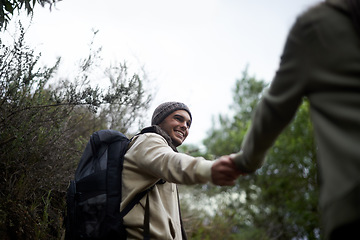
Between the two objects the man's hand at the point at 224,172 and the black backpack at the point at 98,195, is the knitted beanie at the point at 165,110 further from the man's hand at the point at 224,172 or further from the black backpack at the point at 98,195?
the man's hand at the point at 224,172

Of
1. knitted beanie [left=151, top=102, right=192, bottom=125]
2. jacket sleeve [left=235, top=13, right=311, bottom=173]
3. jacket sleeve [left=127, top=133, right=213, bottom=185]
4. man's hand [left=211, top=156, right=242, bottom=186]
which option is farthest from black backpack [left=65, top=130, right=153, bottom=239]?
jacket sleeve [left=235, top=13, right=311, bottom=173]

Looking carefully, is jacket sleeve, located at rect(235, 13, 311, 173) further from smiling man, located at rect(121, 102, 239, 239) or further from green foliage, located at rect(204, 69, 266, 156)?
green foliage, located at rect(204, 69, 266, 156)

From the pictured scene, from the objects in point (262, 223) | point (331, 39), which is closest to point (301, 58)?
point (331, 39)

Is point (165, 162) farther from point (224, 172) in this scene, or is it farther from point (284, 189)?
point (284, 189)

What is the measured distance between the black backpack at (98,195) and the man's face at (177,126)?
2.57 ft

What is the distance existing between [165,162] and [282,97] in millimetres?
1154

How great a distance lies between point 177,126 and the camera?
3619 mm

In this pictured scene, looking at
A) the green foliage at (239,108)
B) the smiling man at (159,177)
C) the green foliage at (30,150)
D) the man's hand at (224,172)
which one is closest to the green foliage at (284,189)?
the green foliage at (239,108)

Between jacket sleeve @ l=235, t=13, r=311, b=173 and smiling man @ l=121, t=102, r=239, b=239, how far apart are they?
43 centimetres

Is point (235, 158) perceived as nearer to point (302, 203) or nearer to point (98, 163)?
point (98, 163)

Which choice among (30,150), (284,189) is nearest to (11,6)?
(30,150)

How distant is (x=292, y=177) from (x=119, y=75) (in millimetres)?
16299

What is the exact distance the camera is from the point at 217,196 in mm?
19938

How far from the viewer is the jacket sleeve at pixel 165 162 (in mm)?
2328
